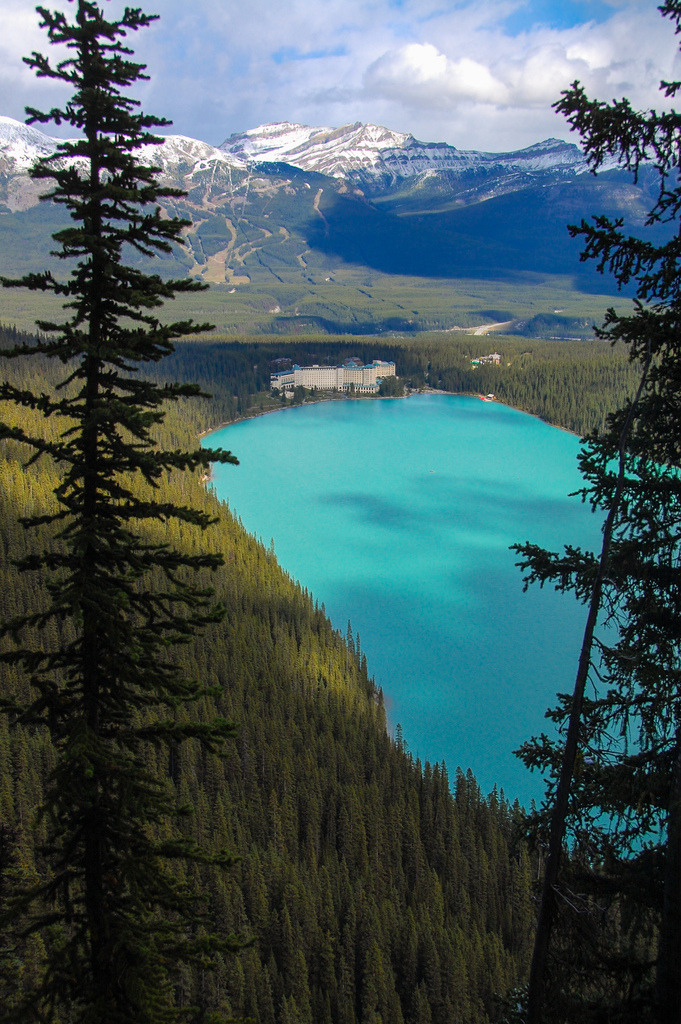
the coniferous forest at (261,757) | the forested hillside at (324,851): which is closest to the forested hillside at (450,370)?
the forested hillside at (324,851)

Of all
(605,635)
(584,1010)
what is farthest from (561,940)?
(605,635)

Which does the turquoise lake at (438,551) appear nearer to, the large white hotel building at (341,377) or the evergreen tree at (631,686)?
the evergreen tree at (631,686)

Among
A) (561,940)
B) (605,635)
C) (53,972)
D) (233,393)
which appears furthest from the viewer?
(233,393)

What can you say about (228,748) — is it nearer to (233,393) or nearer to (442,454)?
(442,454)

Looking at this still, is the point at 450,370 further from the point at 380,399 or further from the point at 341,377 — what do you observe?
the point at 341,377

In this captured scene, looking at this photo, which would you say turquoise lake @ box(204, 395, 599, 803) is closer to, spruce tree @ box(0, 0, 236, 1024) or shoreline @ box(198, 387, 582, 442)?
shoreline @ box(198, 387, 582, 442)

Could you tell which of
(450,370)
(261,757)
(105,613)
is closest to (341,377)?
(450,370)

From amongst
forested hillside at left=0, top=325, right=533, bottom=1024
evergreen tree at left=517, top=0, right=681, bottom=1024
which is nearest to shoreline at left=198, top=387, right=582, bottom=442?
forested hillside at left=0, top=325, right=533, bottom=1024

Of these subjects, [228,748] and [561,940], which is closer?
[561,940]
